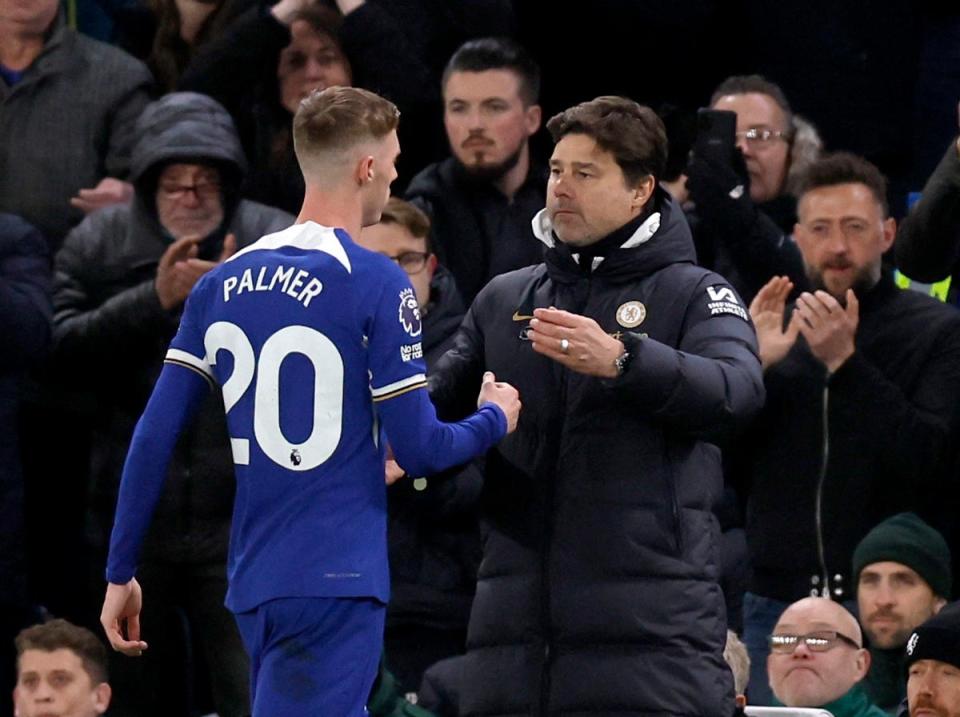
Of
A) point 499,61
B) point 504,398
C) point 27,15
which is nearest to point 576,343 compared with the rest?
point 504,398

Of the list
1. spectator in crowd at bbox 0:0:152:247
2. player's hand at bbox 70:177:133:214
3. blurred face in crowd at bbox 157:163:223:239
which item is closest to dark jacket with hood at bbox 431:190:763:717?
blurred face in crowd at bbox 157:163:223:239

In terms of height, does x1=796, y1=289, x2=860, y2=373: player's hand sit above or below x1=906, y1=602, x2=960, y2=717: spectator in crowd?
above

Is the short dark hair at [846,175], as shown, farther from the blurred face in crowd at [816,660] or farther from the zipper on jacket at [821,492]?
the blurred face in crowd at [816,660]

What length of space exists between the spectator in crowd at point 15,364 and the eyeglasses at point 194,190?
0.53 meters

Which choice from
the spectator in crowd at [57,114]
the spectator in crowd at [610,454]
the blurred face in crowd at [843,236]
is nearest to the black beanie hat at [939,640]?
the spectator in crowd at [610,454]

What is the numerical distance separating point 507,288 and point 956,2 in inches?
164

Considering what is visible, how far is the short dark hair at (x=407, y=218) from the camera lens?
7.58 metres

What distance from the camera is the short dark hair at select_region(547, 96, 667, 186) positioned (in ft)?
17.8

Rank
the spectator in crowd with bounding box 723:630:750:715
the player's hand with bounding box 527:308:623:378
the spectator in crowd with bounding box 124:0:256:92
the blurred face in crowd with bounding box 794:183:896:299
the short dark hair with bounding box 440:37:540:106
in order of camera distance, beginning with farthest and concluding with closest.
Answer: the spectator in crowd with bounding box 124:0:256:92, the short dark hair with bounding box 440:37:540:106, the blurred face in crowd with bounding box 794:183:896:299, the spectator in crowd with bounding box 723:630:750:715, the player's hand with bounding box 527:308:623:378

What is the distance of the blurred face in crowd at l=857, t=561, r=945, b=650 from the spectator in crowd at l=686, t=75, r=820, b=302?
1240mm

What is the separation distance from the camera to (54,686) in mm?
7344

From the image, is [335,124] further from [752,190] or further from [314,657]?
[752,190]

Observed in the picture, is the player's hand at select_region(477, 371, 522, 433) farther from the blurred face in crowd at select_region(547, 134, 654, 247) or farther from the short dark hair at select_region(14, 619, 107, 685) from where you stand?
the short dark hair at select_region(14, 619, 107, 685)

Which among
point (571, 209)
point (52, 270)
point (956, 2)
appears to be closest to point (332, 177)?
point (571, 209)
